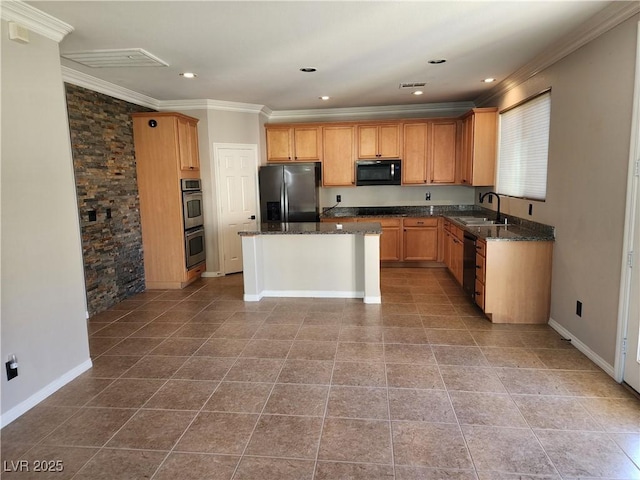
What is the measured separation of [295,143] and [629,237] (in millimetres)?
5007

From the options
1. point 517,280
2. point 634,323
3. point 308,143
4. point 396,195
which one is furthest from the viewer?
point 396,195

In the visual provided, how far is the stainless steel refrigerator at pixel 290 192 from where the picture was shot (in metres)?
6.39

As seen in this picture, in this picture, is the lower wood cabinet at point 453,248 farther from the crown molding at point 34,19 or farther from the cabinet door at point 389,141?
the crown molding at point 34,19

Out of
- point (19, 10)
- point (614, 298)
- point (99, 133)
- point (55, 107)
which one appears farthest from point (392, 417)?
point (99, 133)

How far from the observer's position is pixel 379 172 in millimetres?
6625

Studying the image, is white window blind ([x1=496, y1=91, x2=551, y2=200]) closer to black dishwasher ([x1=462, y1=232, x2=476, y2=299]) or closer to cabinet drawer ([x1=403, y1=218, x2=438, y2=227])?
black dishwasher ([x1=462, y1=232, x2=476, y2=299])

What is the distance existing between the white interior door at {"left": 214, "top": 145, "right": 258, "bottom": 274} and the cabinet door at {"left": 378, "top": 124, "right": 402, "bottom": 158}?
2.04m

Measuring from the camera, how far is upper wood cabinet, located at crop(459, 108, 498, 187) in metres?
5.56

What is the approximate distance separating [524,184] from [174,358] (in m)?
4.14

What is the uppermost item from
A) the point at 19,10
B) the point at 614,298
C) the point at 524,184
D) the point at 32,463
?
the point at 19,10

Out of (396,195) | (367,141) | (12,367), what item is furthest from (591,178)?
(12,367)

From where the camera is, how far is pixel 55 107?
2893 millimetres

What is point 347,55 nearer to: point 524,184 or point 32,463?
point 524,184

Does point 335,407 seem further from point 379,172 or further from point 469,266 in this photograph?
point 379,172
